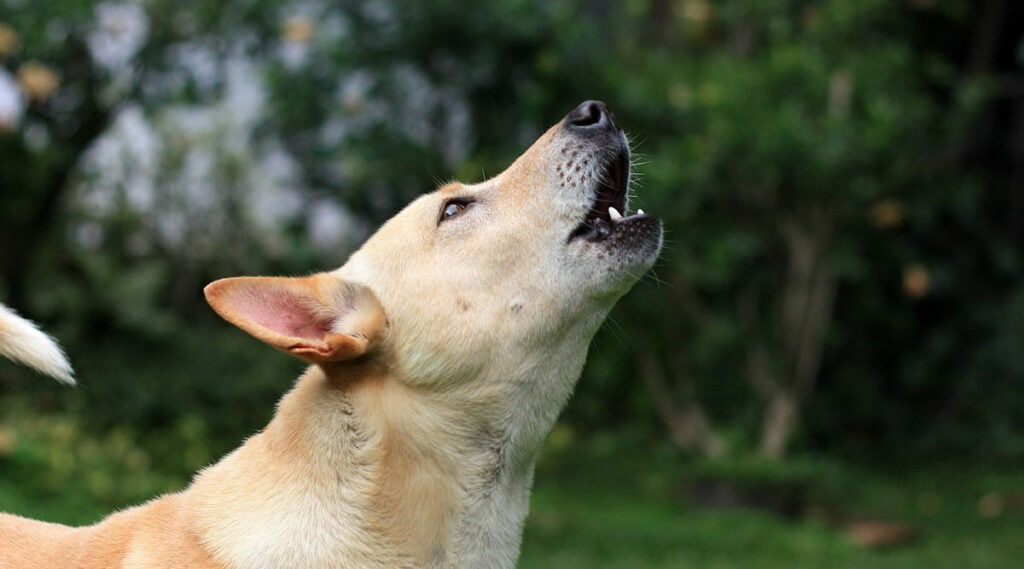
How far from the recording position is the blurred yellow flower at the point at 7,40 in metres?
7.49

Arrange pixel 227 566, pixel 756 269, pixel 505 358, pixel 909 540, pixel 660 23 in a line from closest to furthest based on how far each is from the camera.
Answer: pixel 227 566
pixel 505 358
pixel 909 540
pixel 756 269
pixel 660 23

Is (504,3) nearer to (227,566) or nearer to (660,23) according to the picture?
(660,23)

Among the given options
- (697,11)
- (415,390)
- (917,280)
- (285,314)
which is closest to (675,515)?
(917,280)

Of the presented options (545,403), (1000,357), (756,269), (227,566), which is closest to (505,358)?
(545,403)

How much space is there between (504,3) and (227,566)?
5.93 metres

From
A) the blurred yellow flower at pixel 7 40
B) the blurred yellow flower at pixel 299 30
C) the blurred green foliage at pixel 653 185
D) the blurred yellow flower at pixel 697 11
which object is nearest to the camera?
the blurred yellow flower at pixel 7 40

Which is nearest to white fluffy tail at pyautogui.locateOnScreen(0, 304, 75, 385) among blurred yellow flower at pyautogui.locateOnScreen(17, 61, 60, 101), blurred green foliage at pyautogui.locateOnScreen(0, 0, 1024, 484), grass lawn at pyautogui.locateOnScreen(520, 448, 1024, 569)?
grass lawn at pyautogui.locateOnScreen(520, 448, 1024, 569)

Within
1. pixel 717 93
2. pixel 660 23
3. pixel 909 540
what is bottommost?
pixel 909 540

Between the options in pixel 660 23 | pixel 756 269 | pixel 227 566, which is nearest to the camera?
pixel 227 566

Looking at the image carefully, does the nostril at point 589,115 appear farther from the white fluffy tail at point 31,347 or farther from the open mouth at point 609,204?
the white fluffy tail at point 31,347

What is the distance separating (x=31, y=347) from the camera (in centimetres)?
295

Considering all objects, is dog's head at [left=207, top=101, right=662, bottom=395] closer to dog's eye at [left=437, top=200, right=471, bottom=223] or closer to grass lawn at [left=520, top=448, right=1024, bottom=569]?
dog's eye at [left=437, top=200, right=471, bottom=223]

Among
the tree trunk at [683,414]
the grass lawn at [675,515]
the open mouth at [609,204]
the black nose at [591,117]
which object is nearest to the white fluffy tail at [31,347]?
the open mouth at [609,204]

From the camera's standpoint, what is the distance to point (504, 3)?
26.7 ft
